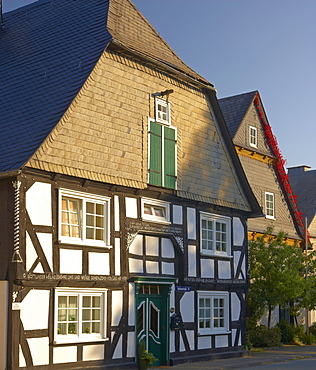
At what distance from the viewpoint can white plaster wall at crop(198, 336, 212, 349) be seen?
21.1 metres

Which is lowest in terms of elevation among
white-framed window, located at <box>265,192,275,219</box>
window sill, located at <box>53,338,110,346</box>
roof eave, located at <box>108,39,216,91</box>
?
window sill, located at <box>53,338,110,346</box>

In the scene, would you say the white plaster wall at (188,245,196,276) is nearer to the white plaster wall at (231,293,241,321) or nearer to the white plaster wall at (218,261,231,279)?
the white plaster wall at (218,261,231,279)

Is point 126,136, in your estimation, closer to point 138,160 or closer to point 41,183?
point 138,160

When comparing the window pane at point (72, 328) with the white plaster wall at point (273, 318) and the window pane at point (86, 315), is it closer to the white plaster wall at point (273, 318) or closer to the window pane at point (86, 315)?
the window pane at point (86, 315)

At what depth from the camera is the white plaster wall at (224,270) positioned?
22391 millimetres

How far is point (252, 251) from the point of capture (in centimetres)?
2639

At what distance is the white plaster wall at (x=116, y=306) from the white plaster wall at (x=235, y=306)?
19.9 feet

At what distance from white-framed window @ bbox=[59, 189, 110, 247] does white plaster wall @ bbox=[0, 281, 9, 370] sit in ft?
6.18

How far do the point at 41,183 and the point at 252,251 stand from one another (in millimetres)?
12449

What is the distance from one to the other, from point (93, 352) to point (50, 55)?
8345 mm

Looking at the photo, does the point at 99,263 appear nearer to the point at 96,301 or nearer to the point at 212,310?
the point at 96,301

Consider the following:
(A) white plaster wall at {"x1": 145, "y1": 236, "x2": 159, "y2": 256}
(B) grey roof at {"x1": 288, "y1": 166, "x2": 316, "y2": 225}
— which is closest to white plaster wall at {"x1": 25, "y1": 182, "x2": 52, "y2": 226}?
(A) white plaster wall at {"x1": 145, "y1": 236, "x2": 159, "y2": 256}

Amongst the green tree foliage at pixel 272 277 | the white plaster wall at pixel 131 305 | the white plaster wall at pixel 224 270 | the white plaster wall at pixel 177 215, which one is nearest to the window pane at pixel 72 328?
the white plaster wall at pixel 131 305

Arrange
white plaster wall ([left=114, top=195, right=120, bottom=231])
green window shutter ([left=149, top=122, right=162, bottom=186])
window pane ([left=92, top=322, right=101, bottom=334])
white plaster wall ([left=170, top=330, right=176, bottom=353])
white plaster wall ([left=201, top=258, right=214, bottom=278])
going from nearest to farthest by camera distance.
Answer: window pane ([left=92, top=322, right=101, bottom=334])
white plaster wall ([left=114, top=195, right=120, bottom=231])
green window shutter ([left=149, top=122, right=162, bottom=186])
white plaster wall ([left=170, top=330, right=176, bottom=353])
white plaster wall ([left=201, top=258, right=214, bottom=278])
